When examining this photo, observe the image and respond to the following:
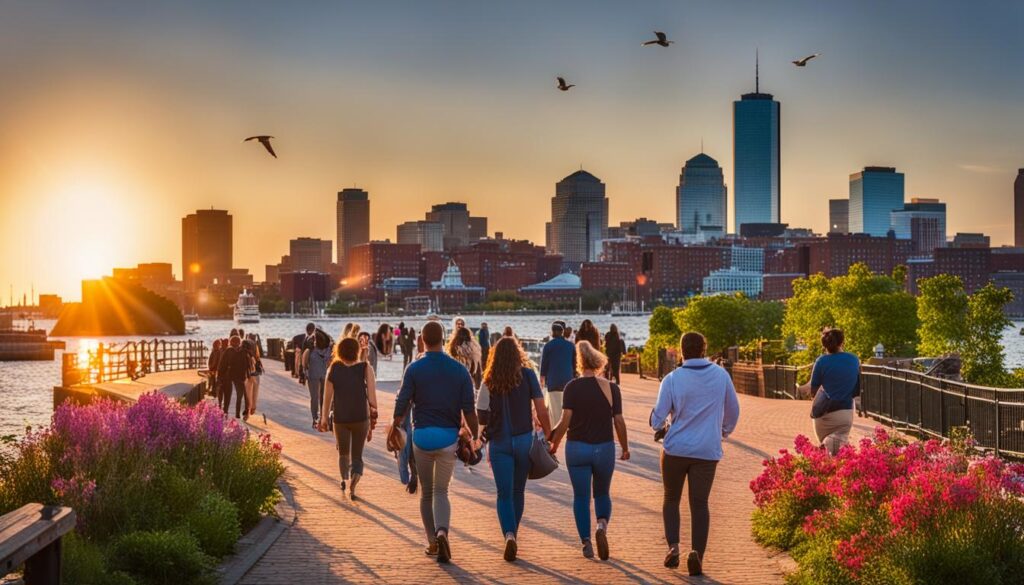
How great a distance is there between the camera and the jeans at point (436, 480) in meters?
10.5

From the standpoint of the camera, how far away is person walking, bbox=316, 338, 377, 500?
543 inches

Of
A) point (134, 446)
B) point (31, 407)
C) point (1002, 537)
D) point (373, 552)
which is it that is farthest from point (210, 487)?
point (31, 407)

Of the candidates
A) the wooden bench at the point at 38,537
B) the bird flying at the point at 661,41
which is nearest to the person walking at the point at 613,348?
the bird flying at the point at 661,41

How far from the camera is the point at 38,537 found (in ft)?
23.5

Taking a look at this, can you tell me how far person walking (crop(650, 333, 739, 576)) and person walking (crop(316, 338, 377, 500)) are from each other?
14.8ft

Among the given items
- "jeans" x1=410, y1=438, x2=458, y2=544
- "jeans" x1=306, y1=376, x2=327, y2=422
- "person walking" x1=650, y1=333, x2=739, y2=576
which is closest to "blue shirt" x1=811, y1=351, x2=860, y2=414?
"person walking" x1=650, y1=333, x2=739, y2=576

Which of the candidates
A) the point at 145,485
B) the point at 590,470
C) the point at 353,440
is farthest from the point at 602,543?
the point at 353,440

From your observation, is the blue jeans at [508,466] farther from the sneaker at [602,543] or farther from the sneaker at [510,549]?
the sneaker at [602,543]

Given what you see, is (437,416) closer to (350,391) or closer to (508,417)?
(508,417)

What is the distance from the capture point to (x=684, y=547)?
11148mm

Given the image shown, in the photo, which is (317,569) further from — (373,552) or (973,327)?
(973,327)

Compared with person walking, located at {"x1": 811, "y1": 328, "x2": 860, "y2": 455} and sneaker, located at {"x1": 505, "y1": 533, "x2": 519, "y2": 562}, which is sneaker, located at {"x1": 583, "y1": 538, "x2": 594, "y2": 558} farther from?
person walking, located at {"x1": 811, "y1": 328, "x2": 860, "y2": 455}

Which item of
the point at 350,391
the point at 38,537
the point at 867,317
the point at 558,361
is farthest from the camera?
the point at 867,317

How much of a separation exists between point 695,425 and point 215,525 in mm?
4142
